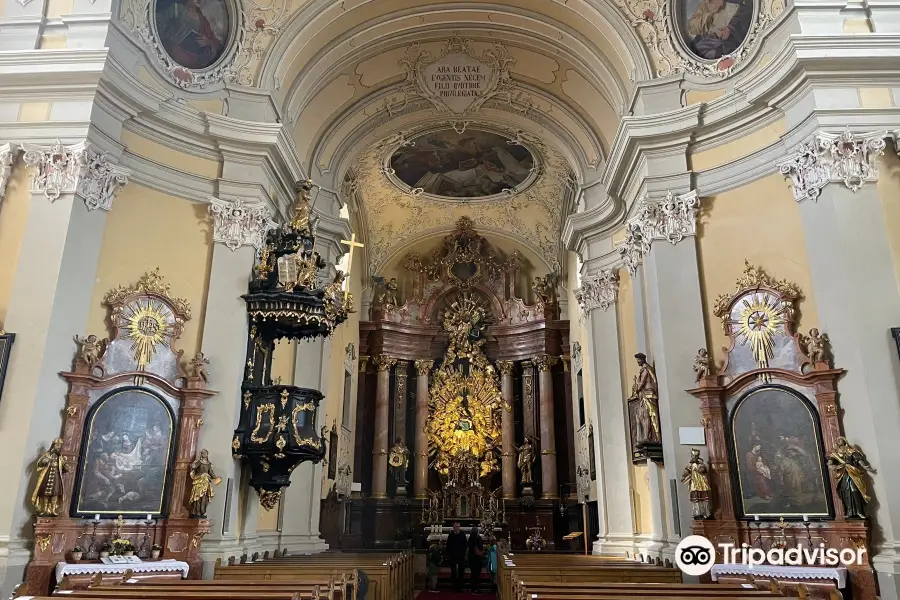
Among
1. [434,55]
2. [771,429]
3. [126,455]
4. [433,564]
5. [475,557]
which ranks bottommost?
[433,564]

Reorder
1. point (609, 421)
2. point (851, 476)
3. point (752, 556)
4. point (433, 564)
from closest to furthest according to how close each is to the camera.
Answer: point (851, 476), point (752, 556), point (609, 421), point (433, 564)

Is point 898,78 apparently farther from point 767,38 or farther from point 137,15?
point 137,15

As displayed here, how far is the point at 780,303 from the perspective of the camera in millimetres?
8258

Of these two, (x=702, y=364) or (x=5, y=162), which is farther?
(x=702, y=364)

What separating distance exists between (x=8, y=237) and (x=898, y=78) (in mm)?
10510

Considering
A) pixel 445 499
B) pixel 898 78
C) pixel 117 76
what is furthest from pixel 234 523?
pixel 898 78

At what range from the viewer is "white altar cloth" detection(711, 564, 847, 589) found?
6.83 meters

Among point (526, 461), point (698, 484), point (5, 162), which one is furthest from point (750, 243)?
point (526, 461)

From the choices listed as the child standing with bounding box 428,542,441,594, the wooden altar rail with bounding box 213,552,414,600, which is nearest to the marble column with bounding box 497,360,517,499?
the child standing with bounding box 428,542,441,594

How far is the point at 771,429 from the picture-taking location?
7.95m

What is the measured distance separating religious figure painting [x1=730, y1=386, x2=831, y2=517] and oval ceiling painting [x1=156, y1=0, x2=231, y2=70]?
29.0ft

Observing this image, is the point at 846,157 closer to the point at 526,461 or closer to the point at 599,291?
the point at 599,291

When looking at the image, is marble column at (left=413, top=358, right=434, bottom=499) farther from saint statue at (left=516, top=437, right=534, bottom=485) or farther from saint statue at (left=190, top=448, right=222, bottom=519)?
saint statue at (left=190, top=448, right=222, bottom=519)

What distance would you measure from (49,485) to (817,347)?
27.2 feet
